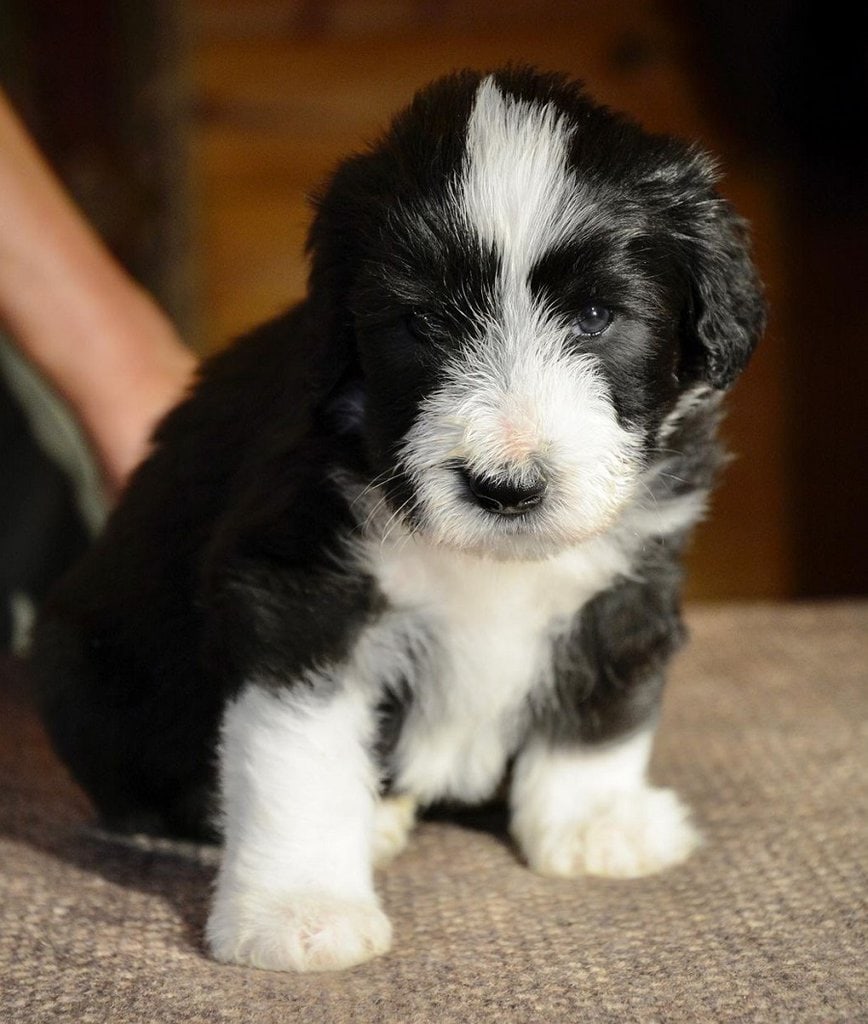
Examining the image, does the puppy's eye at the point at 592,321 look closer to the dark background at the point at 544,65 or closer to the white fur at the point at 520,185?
the white fur at the point at 520,185

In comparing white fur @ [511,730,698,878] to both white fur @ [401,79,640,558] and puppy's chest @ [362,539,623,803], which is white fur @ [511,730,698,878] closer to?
puppy's chest @ [362,539,623,803]

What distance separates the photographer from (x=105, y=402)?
291 cm

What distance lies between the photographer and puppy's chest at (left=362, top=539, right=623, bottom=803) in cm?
193

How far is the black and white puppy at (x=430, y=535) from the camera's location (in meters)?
1.71

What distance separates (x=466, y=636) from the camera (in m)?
1.97

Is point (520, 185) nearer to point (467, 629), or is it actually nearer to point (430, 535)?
point (430, 535)

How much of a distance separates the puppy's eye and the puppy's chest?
33 centimetres

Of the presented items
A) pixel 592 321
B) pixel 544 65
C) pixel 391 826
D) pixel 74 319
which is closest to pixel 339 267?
pixel 592 321

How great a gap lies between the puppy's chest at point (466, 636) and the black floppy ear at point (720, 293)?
31 cm

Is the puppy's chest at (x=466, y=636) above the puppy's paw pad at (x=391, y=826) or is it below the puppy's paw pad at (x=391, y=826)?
above

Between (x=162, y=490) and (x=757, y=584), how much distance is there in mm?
4364

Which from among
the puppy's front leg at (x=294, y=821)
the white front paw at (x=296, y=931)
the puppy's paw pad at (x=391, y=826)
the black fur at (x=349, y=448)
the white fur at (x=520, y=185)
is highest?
the white fur at (x=520, y=185)

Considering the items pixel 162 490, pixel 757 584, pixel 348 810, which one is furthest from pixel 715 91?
pixel 348 810

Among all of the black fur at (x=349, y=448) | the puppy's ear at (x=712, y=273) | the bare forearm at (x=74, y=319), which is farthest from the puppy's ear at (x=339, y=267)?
the bare forearm at (x=74, y=319)
